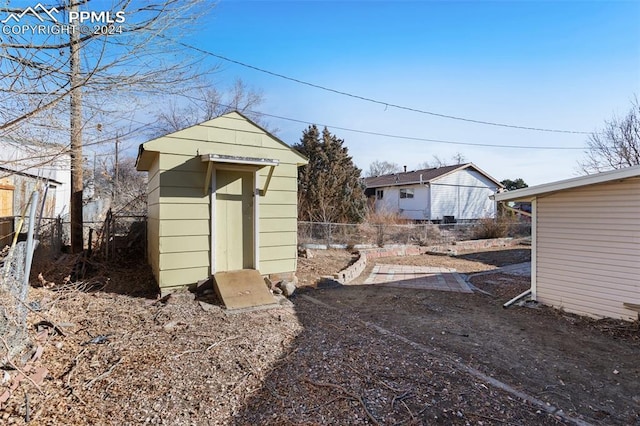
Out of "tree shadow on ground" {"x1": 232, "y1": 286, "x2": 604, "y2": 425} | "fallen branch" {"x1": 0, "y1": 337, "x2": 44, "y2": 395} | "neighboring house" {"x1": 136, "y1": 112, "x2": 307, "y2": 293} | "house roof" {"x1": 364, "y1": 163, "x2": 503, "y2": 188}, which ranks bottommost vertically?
"tree shadow on ground" {"x1": 232, "y1": 286, "x2": 604, "y2": 425}

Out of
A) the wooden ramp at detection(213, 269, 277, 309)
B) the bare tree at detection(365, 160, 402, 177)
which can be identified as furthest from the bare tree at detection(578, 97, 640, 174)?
the bare tree at detection(365, 160, 402, 177)

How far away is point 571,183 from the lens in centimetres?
547

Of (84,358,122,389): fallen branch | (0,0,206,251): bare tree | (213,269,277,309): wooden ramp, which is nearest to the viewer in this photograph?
(84,358,122,389): fallen branch

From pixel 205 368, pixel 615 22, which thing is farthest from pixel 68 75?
pixel 615 22

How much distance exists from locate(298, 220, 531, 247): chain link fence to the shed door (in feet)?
19.7

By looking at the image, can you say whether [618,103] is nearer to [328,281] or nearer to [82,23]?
[328,281]

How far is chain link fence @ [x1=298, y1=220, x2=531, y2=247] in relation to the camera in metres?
12.4

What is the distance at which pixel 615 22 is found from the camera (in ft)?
26.0

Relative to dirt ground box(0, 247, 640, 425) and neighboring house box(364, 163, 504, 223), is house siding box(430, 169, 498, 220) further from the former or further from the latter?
dirt ground box(0, 247, 640, 425)

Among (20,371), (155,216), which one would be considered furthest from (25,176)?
(20,371)

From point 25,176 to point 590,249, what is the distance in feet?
39.8

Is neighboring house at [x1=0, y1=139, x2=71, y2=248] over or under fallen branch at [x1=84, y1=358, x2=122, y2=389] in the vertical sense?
over

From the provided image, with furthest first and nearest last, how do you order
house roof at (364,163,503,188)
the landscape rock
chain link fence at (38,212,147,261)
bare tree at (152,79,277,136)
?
house roof at (364,163,503,188) < bare tree at (152,79,277,136) < chain link fence at (38,212,147,261) < the landscape rock

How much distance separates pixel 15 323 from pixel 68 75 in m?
2.51
